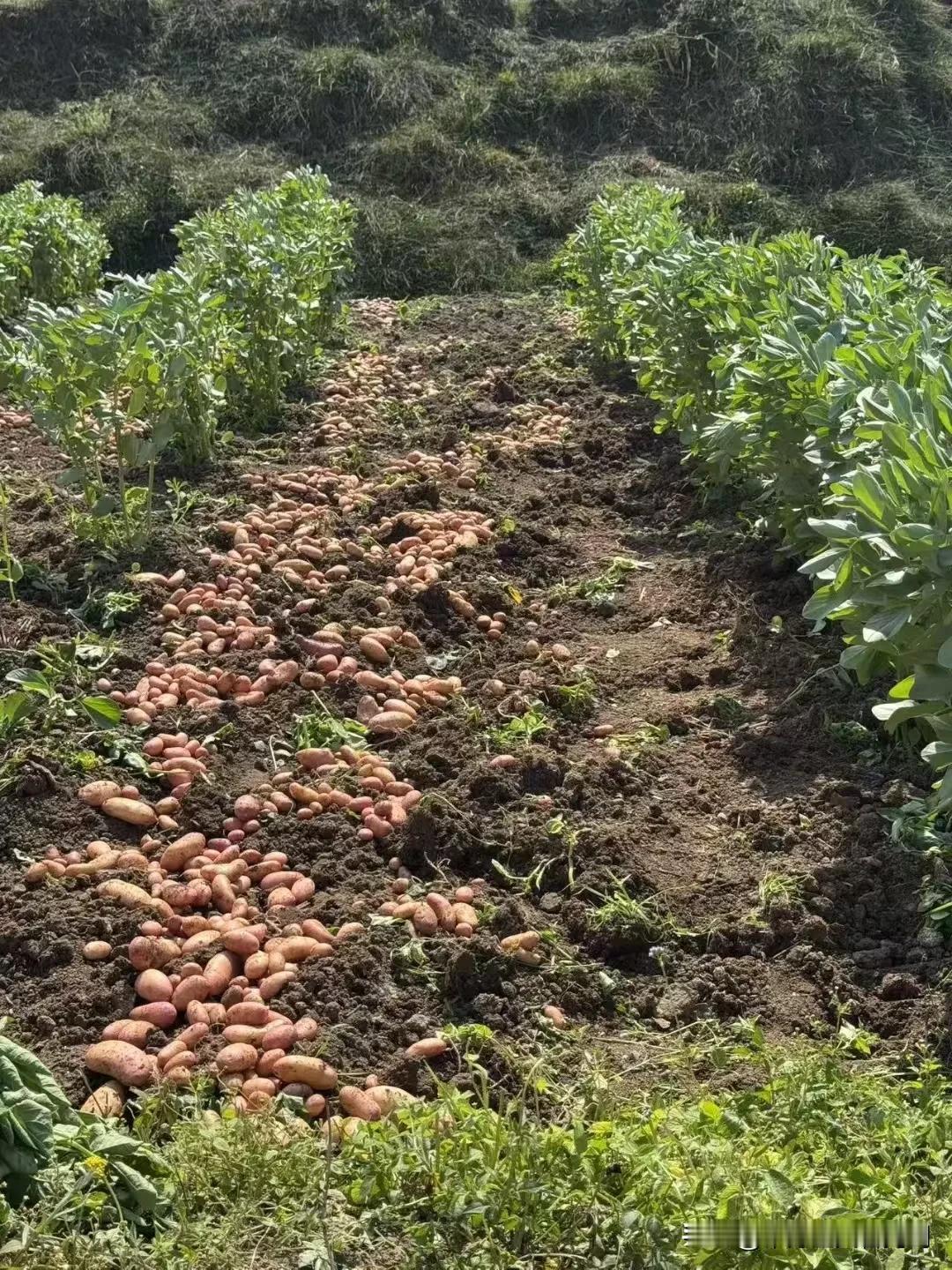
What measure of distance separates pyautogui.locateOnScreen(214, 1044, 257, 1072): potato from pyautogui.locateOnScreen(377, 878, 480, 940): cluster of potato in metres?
0.55

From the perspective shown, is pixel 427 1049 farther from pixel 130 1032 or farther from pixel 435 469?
pixel 435 469

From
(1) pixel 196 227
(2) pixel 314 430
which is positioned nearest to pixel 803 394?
(2) pixel 314 430

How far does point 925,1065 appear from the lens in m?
2.44

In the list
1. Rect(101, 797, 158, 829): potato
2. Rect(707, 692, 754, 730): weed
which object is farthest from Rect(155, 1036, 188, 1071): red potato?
Rect(707, 692, 754, 730): weed

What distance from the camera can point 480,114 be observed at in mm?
14734

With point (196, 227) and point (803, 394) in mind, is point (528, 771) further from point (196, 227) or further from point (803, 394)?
point (196, 227)

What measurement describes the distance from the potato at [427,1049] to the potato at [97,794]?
4.14 feet

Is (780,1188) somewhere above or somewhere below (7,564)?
above

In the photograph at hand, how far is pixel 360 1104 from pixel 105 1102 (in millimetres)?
493

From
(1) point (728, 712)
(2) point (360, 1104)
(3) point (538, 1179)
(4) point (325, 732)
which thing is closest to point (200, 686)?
(4) point (325, 732)

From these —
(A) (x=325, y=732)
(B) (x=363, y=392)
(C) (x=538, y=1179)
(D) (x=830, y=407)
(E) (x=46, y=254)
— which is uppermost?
(D) (x=830, y=407)

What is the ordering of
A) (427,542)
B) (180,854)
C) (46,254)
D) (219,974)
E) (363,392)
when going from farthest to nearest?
(46,254), (363,392), (427,542), (180,854), (219,974)

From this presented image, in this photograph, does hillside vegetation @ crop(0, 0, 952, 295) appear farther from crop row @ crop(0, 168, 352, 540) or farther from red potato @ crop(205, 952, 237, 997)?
red potato @ crop(205, 952, 237, 997)

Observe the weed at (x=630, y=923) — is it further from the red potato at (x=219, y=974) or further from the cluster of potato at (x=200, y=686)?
the cluster of potato at (x=200, y=686)
